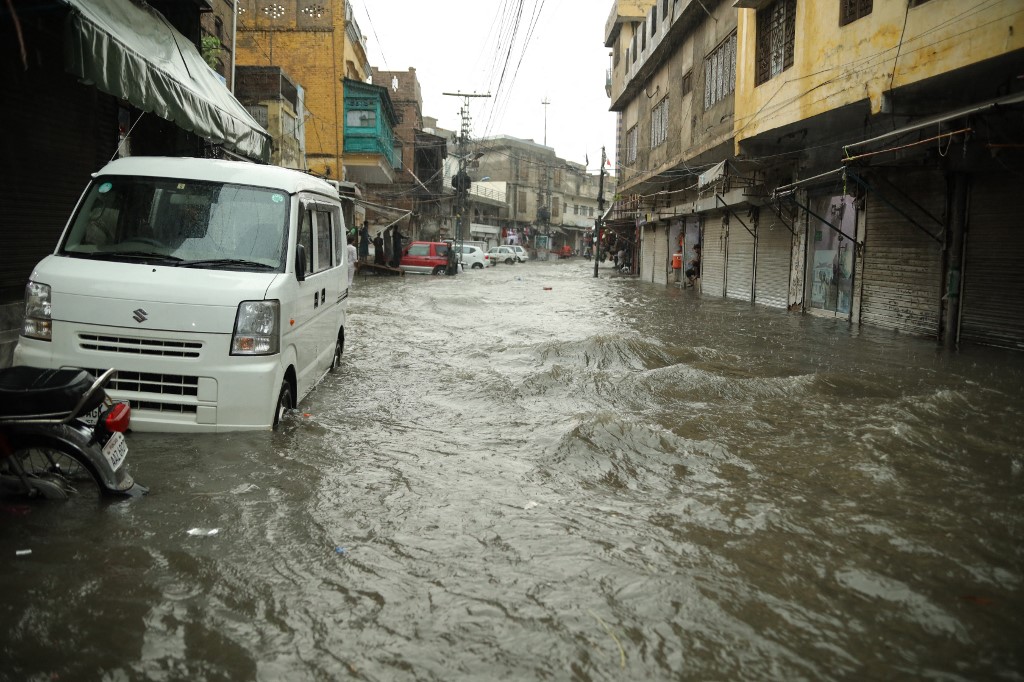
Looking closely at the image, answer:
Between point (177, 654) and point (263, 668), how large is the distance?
354 millimetres

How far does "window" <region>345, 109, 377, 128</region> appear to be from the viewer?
3509cm

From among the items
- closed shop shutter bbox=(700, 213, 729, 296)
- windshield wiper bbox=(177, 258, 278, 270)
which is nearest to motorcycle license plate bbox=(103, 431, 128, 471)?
windshield wiper bbox=(177, 258, 278, 270)

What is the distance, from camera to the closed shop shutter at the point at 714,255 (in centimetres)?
2433

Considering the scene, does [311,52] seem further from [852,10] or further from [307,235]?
[307,235]

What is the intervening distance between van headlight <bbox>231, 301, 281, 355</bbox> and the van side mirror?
59 centimetres

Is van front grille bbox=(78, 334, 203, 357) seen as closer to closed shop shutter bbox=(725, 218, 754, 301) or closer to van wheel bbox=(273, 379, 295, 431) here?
van wheel bbox=(273, 379, 295, 431)

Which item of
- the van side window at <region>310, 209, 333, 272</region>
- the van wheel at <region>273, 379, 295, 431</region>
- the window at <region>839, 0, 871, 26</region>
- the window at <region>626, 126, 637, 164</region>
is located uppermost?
the window at <region>626, 126, 637, 164</region>

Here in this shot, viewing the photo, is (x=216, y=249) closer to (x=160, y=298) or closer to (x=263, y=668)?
(x=160, y=298)

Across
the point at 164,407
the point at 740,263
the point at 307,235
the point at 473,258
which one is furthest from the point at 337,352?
the point at 473,258

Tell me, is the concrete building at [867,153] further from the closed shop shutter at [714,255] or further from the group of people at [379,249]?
the group of people at [379,249]

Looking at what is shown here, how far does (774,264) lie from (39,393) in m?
18.6

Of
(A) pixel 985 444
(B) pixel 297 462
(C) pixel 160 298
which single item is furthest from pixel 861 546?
(C) pixel 160 298

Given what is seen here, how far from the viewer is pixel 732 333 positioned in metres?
13.8

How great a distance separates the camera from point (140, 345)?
5246mm
